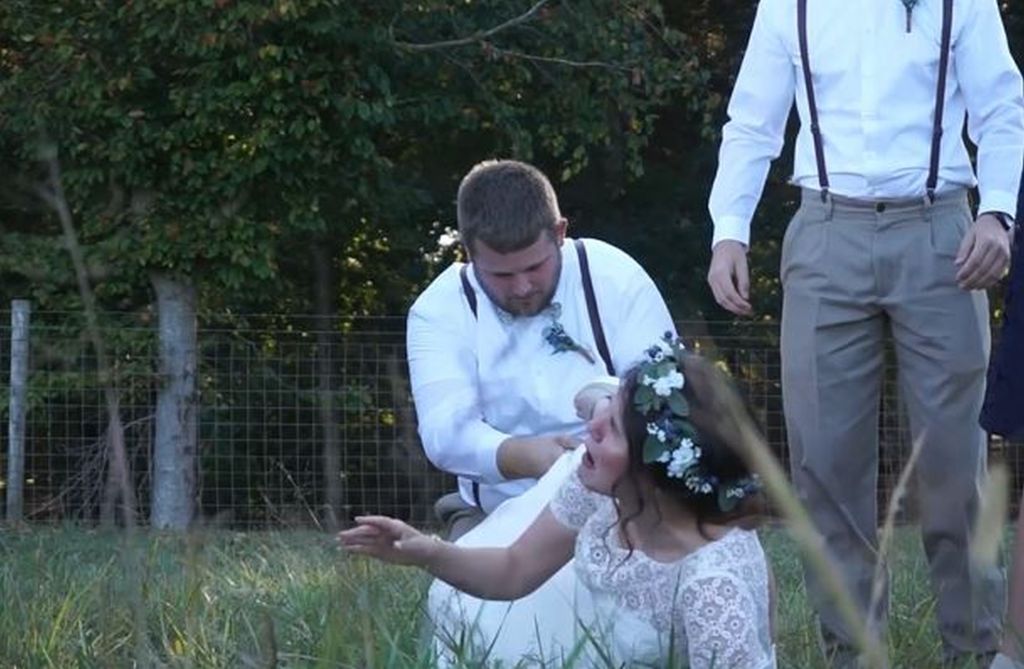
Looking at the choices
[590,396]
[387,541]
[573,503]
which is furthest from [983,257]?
[387,541]

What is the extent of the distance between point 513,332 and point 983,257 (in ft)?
3.59

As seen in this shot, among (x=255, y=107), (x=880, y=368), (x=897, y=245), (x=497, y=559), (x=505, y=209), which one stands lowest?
(x=497, y=559)

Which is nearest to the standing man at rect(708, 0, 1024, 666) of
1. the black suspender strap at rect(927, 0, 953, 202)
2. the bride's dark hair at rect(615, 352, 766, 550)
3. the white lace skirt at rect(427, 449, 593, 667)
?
the black suspender strap at rect(927, 0, 953, 202)

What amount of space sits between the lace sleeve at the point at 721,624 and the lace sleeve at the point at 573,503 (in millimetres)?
351

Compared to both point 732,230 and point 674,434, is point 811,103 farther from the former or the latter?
point 674,434

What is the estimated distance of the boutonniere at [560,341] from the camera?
4.59 m

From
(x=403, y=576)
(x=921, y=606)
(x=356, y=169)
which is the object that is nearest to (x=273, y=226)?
(x=356, y=169)

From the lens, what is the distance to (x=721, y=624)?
3215mm

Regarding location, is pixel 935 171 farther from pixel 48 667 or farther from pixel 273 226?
pixel 273 226

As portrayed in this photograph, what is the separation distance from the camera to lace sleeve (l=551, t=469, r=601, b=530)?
11.8ft

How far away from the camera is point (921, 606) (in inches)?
181

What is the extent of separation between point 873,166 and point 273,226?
9.56 meters

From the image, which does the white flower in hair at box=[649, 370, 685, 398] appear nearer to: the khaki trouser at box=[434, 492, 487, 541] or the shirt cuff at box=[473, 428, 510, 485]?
the shirt cuff at box=[473, 428, 510, 485]

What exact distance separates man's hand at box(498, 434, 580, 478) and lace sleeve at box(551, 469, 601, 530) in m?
0.68
